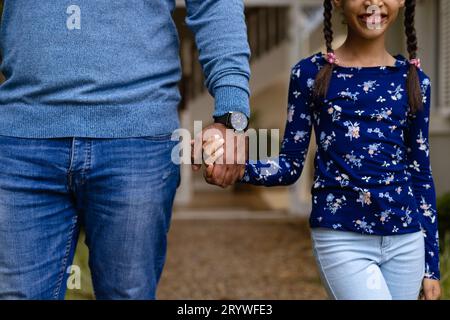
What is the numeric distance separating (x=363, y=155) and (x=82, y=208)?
71 cm

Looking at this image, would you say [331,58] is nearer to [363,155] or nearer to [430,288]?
[363,155]

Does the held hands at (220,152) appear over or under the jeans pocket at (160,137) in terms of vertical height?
under

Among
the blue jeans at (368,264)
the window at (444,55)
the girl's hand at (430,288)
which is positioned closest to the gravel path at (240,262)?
the window at (444,55)

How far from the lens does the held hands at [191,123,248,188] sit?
1682 mm

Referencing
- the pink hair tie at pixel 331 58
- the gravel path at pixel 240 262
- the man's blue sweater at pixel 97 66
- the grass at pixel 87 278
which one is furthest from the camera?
the gravel path at pixel 240 262

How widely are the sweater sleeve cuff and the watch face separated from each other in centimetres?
1

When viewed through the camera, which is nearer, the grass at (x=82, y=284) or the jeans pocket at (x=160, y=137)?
the jeans pocket at (x=160, y=137)

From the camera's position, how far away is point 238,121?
1.73m

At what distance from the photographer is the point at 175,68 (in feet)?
6.29

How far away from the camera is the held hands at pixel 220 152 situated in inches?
66.2

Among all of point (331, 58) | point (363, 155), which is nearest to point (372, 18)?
point (331, 58)

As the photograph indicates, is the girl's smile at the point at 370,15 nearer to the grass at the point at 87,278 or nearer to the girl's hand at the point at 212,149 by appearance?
the girl's hand at the point at 212,149
